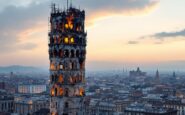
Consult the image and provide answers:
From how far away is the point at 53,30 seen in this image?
158 ft

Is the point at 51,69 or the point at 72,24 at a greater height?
the point at 72,24

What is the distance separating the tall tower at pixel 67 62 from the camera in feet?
154

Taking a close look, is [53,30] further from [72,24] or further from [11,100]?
[11,100]

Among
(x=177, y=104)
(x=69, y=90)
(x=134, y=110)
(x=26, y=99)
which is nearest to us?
(x=69, y=90)

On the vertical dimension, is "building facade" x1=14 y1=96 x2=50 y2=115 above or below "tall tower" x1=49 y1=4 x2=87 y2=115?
below

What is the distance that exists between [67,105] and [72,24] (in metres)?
10.6

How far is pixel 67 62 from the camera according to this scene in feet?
154

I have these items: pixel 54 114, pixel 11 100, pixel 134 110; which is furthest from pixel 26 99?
pixel 54 114

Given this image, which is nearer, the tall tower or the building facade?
the tall tower

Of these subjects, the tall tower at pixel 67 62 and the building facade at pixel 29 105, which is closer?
the tall tower at pixel 67 62

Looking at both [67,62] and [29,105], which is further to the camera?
[29,105]

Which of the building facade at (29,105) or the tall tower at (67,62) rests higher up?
the tall tower at (67,62)

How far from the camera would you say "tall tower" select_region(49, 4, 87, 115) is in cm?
4684

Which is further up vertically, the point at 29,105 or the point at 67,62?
the point at 67,62
